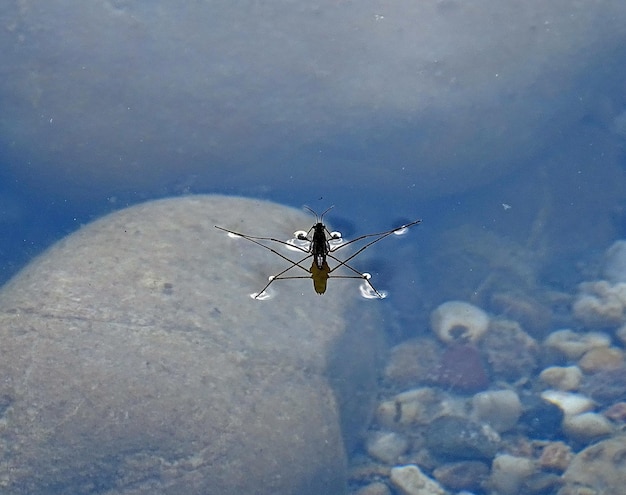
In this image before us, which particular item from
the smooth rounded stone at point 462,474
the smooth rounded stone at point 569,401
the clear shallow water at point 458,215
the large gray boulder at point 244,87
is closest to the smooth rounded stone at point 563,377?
the smooth rounded stone at point 569,401

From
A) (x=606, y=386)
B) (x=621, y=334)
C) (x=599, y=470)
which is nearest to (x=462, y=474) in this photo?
(x=599, y=470)

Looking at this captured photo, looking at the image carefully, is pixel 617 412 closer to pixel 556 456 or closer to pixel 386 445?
pixel 556 456

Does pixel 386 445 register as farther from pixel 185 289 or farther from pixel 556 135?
pixel 556 135

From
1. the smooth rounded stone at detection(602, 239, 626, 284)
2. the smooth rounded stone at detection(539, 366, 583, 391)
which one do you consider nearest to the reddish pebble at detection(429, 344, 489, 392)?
the smooth rounded stone at detection(539, 366, 583, 391)

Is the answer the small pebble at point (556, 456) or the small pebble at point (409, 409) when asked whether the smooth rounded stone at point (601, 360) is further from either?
the small pebble at point (409, 409)

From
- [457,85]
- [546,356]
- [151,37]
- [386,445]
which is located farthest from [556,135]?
[151,37]
